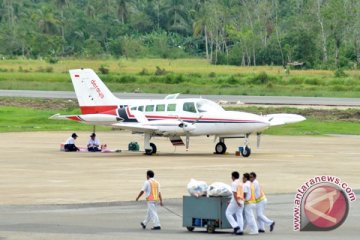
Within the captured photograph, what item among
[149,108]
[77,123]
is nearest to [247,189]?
[149,108]

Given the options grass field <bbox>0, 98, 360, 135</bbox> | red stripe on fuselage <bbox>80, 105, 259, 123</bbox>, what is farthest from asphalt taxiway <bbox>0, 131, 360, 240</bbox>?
grass field <bbox>0, 98, 360, 135</bbox>

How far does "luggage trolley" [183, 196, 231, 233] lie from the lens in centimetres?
2480

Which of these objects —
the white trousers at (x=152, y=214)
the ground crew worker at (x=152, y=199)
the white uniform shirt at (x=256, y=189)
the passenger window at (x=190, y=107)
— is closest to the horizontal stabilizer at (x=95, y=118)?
the passenger window at (x=190, y=107)

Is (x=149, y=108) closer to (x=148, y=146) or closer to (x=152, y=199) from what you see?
(x=148, y=146)

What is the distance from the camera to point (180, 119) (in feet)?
159

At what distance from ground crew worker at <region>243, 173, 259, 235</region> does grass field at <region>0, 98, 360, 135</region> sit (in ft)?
129

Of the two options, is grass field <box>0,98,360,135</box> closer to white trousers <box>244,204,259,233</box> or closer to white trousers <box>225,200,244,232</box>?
white trousers <box>244,204,259,233</box>

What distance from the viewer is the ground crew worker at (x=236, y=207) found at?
24234 millimetres

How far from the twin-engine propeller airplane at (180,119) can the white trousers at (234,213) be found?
76.1 ft

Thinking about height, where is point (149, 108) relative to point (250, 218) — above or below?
above

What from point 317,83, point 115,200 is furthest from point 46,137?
point 317,83

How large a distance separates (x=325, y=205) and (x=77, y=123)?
4931 centimetres

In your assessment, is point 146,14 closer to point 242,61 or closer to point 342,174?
point 242,61

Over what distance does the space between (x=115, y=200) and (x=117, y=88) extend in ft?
231
